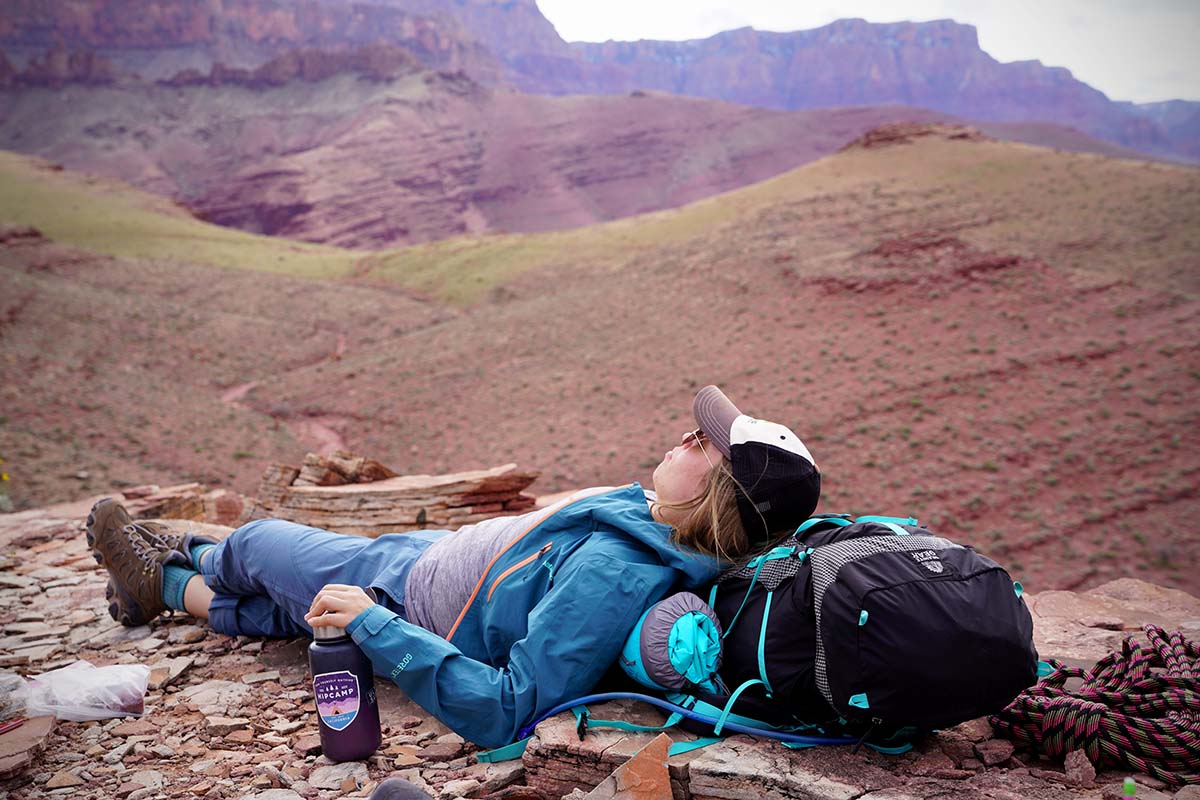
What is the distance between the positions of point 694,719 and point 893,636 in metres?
0.81

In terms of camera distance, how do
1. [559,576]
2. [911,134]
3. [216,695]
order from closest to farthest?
[559,576]
[216,695]
[911,134]

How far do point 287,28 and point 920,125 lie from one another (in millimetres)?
92003

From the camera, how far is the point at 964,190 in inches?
1099

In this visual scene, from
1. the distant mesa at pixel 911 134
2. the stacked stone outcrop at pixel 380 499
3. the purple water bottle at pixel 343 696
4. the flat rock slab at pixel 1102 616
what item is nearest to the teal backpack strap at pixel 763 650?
the purple water bottle at pixel 343 696

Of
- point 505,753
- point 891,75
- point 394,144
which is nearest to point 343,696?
point 505,753

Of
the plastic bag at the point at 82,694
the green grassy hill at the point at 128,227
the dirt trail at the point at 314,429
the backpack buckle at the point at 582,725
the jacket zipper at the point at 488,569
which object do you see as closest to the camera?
the backpack buckle at the point at 582,725

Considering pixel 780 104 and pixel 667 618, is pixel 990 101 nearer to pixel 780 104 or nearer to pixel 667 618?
pixel 780 104

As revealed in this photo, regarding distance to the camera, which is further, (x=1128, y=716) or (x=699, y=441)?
(x=699, y=441)

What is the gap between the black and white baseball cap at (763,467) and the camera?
269cm

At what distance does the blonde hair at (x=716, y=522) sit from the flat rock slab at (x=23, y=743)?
2.49 m

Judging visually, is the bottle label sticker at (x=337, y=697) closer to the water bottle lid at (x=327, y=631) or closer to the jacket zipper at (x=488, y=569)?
the water bottle lid at (x=327, y=631)

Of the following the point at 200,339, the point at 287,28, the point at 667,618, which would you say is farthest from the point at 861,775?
the point at 287,28

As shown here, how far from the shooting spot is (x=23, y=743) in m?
2.85

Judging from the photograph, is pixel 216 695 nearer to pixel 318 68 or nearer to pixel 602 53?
pixel 318 68
